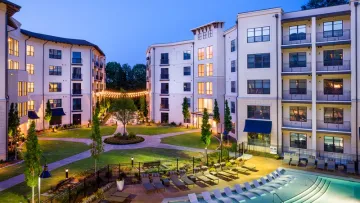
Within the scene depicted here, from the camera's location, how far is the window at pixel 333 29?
26.9m

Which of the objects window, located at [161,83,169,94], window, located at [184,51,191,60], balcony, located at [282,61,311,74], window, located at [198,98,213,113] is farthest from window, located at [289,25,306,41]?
window, located at [161,83,169,94]

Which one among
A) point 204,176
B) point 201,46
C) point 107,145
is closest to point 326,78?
point 204,176

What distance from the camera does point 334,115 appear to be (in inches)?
1078

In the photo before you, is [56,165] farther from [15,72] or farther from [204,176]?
[204,176]

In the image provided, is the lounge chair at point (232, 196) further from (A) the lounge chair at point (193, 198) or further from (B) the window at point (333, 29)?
(B) the window at point (333, 29)

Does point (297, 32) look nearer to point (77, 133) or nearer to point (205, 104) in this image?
point (205, 104)

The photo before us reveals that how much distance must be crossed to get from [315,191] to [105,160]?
18.3m

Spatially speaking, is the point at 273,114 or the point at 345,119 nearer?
the point at 345,119

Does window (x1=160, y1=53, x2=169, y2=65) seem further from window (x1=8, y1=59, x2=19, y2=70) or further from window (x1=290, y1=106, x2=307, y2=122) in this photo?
window (x1=290, y1=106, x2=307, y2=122)

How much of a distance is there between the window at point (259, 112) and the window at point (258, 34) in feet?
24.3

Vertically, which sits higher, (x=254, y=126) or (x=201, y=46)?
(x=201, y=46)

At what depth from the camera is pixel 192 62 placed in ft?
157

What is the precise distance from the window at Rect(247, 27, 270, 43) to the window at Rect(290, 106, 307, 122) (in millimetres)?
8054

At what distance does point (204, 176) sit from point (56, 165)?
44.8 ft
